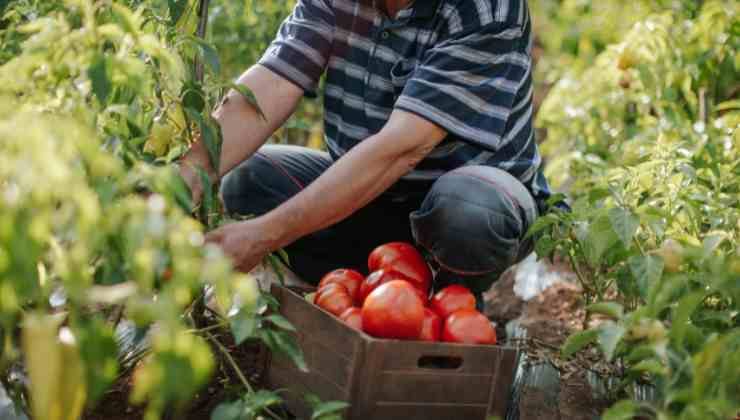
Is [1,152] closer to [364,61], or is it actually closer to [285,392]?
[285,392]

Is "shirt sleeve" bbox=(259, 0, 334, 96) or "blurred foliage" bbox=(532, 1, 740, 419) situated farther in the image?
"shirt sleeve" bbox=(259, 0, 334, 96)

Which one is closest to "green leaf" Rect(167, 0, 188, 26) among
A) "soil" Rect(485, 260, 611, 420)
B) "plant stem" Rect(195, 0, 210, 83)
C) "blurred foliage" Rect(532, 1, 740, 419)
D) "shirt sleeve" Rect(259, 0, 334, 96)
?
"plant stem" Rect(195, 0, 210, 83)

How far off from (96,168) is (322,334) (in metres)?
0.80

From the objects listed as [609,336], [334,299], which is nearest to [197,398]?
[334,299]

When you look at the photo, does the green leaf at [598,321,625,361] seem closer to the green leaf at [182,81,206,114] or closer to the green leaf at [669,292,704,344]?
the green leaf at [669,292,704,344]

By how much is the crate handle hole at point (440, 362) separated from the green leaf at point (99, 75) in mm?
897

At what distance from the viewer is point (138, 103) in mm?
1754

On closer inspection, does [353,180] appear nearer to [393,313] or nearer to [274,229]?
[274,229]

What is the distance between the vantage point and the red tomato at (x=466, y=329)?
6.41ft

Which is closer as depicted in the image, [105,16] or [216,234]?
[105,16]

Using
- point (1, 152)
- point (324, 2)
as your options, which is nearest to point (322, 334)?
point (1, 152)

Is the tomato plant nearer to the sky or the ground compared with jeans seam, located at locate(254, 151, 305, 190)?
nearer to the sky

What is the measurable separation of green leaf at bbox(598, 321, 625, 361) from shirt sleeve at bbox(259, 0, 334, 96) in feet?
4.00

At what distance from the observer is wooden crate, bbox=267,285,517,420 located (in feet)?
6.07
